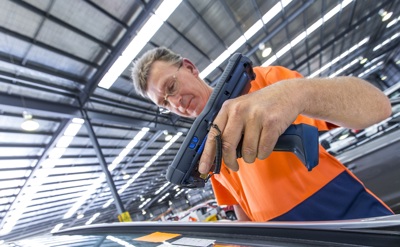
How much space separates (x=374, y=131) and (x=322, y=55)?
423 inches

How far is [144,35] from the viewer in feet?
18.7

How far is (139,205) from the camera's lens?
2334 centimetres

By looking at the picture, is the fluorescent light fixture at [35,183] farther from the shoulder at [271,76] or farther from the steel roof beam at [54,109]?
the shoulder at [271,76]

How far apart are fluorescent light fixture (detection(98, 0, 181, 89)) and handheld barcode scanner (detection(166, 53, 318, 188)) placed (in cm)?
495

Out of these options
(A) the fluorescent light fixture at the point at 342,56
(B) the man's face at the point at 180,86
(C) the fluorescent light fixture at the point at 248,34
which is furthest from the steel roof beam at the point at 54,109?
(A) the fluorescent light fixture at the point at 342,56

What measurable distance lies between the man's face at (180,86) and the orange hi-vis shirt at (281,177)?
42cm

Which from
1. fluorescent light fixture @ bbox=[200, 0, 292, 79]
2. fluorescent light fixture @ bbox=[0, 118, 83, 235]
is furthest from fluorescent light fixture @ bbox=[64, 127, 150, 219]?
fluorescent light fixture @ bbox=[200, 0, 292, 79]

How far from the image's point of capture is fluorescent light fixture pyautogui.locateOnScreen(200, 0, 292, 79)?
24.6 feet

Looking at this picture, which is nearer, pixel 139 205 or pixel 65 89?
pixel 65 89

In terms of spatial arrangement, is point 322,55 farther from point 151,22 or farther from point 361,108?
point 361,108

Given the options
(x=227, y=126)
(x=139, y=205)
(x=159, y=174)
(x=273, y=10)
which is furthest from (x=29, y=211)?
(x=227, y=126)

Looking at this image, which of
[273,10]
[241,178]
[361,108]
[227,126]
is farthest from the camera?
[273,10]

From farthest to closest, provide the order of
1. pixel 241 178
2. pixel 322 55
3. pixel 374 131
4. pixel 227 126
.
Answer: pixel 322 55 → pixel 374 131 → pixel 241 178 → pixel 227 126

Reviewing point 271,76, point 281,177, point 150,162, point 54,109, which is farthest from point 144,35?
point 150,162
